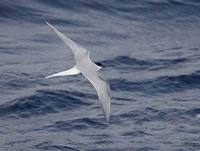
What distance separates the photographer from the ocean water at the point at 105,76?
14219 mm

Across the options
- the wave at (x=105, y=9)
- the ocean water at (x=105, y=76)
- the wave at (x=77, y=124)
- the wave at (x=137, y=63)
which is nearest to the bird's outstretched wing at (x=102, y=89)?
the ocean water at (x=105, y=76)

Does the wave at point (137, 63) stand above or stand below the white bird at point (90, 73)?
below

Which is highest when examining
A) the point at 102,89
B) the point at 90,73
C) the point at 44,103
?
the point at 90,73

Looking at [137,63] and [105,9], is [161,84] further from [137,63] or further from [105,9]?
[105,9]

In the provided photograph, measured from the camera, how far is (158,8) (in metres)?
21.3

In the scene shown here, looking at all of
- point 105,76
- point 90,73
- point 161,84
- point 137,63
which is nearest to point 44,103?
point 105,76

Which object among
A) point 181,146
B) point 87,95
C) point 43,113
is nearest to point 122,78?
point 87,95

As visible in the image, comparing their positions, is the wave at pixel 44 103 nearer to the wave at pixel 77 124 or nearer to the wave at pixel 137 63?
the wave at pixel 77 124

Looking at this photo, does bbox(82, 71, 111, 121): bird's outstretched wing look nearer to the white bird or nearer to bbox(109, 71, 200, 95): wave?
the white bird

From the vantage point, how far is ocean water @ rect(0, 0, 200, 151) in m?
14.2

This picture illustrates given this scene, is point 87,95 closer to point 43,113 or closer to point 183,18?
point 43,113

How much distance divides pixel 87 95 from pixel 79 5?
510cm

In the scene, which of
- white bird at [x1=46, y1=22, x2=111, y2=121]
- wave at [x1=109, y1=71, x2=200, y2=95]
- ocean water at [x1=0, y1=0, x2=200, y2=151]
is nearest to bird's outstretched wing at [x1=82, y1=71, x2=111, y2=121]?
white bird at [x1=46, y1=22, x2=111, y2=121]

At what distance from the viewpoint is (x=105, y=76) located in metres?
17.2
